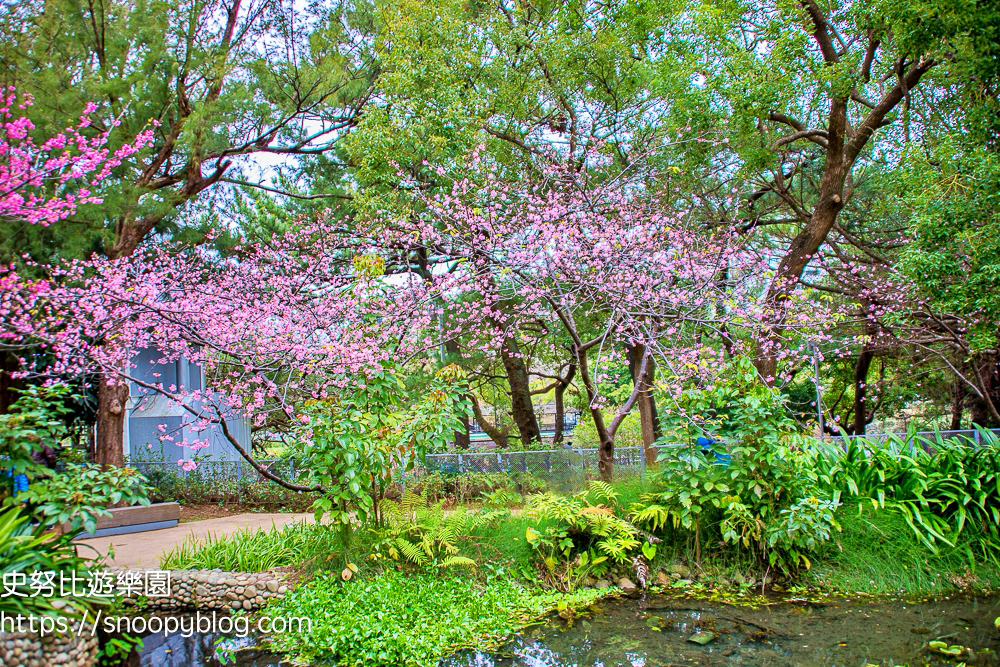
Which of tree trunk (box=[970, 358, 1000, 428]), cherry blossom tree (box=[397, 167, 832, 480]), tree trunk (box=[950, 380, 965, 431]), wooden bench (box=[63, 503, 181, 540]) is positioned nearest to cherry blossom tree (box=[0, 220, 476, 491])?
cherry blossom tree (box=[397, 167, 832, 480])

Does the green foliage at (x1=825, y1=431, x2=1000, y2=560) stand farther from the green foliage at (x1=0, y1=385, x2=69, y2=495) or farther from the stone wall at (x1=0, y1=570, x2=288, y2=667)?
the green foliage at (x1=0, y1=385, x2=69, y2=495)

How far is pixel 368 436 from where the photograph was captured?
480 centimetres

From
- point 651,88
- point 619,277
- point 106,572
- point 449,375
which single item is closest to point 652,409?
point 619,277

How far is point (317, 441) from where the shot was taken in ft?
15.5

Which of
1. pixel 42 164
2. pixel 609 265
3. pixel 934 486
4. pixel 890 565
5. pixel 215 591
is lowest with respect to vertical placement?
pixel 890 565

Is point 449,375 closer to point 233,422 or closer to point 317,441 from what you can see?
point 317,441

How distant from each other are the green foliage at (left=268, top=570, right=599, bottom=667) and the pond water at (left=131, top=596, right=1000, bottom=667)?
18cm

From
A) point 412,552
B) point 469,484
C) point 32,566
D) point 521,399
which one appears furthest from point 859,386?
point 32,566

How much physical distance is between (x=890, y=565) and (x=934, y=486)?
3.11ft

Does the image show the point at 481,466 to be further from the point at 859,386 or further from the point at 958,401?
the point at 958,401

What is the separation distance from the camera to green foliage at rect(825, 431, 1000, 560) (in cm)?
513

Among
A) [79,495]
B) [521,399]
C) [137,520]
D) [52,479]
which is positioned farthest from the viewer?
[521,399]

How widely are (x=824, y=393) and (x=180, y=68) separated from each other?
701 inches

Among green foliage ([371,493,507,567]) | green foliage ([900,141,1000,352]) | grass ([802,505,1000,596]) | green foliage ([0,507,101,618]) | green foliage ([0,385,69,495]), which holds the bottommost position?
grass ([802,505,1000,596])
